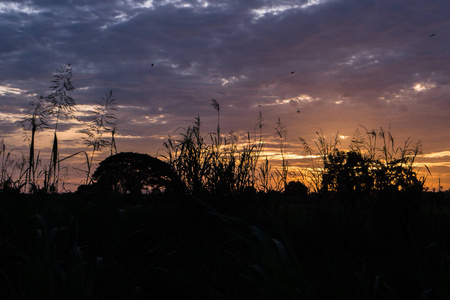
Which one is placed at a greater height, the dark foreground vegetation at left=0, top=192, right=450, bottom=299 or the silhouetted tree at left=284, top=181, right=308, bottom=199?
the silhouetted tree at left=284, top=181, right=308, bottom=199

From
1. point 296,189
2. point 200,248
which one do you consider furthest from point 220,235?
point 296,189

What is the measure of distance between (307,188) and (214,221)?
1.82 meters

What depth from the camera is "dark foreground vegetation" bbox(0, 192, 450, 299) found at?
8.50ft

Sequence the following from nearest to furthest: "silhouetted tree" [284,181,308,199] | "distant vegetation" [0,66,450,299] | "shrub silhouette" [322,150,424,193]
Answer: "distant vegetation" [0,66,450,299] → "shrub silhouette" [322,150,424,193] → "silhouetted tree" [284,181,308,199]

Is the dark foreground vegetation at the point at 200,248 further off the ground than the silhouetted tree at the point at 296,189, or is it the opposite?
the silhouetted tree at the point at 296,189

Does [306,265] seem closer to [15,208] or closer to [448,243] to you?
[448,243]

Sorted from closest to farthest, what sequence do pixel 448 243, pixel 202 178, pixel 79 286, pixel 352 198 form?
1. pixel 79 286
2. pixel 448 243
3. pixel 202 178
4. pixel 352 198

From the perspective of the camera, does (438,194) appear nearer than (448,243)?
No

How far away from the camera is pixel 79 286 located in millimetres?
2275

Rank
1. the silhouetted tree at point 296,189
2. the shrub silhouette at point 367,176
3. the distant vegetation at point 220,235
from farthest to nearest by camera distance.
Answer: the silhouetted tree at point 296,189
the shrub silhouette at point 367,176
the distant vegetation at point 220,235

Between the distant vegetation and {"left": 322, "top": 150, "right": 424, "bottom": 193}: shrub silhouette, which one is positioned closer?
the distant vegetation

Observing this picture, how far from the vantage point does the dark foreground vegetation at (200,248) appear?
8.50 ft

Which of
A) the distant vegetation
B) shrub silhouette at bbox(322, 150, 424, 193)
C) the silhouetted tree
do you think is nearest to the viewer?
the distant vegetation

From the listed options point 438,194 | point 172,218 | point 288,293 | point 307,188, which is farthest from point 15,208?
point 438,194
